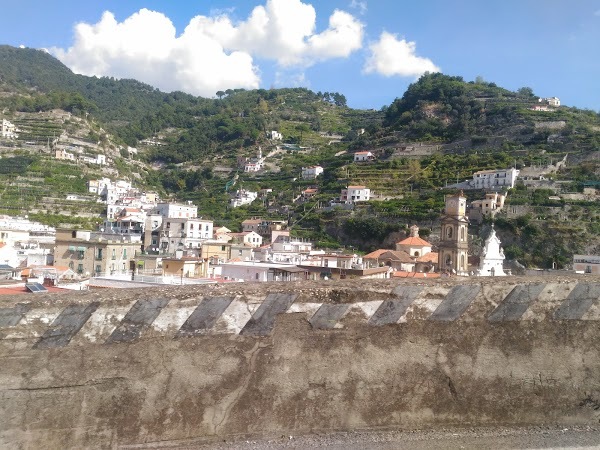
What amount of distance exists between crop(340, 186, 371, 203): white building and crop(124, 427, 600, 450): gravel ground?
51705mm

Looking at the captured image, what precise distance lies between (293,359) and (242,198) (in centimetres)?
6473

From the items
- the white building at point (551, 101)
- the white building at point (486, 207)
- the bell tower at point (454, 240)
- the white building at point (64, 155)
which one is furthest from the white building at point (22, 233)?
the white building at point (551, 101)

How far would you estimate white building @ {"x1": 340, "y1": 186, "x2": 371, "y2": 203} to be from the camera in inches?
2240

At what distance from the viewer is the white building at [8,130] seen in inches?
2959

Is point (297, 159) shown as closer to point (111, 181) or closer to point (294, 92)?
point (111, 181)

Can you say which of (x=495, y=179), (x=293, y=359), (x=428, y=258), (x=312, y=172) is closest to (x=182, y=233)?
(x=428, y=258)

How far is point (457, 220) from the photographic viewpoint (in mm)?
30312

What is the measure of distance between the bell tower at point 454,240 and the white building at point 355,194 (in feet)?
83.8

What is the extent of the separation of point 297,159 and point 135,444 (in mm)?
82275

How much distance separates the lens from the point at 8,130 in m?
76.6

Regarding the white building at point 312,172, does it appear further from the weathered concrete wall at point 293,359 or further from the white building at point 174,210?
the weathered concrete wall at point 293,359

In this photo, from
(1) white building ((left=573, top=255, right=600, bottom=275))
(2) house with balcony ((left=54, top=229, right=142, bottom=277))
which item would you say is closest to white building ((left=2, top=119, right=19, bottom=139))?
(2) house with balcony ((left=54, top=229, right=142, bottom=277))

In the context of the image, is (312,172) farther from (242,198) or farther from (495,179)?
(495,179)

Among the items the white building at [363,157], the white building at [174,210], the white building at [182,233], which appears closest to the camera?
the white building at [182,233]
